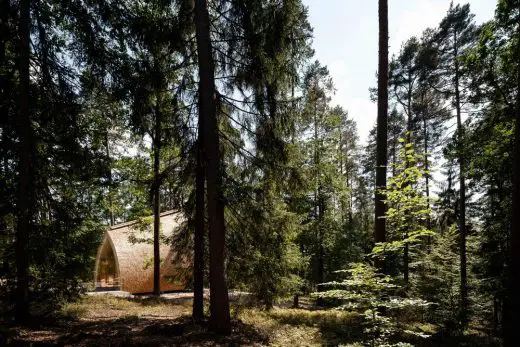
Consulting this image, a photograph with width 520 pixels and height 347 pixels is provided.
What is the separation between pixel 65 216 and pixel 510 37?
461 inches

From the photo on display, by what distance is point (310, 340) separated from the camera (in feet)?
28.0

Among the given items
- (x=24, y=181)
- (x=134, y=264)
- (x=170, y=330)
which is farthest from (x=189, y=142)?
(x=134, y=264)

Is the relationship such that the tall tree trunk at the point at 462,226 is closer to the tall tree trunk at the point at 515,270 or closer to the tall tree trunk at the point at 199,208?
the tall tree trunk at the point at 515,270

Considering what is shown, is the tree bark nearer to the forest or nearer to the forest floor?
the forest

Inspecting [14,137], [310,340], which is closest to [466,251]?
[310,340]

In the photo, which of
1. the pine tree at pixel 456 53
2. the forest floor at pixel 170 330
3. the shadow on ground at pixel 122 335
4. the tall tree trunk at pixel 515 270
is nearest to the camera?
the tall tree trunk at pixel 515 270

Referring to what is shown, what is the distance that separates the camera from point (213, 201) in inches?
285

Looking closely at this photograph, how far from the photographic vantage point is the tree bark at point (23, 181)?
6840mm

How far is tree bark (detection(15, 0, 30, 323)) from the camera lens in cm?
684

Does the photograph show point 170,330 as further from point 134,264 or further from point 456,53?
point 456,53

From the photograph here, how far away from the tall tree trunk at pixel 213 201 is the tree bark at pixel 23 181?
3870mm

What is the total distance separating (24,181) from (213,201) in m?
4.14

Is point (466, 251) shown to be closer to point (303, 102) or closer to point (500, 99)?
point (500, 99)

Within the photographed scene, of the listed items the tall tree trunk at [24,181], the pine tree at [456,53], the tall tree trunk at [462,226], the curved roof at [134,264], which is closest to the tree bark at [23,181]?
the tall tree trunk at [24,181]
